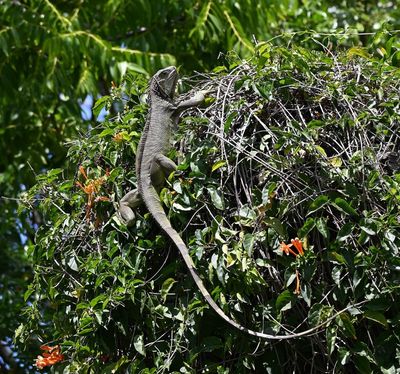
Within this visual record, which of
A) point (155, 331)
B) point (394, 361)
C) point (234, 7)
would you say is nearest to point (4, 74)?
point (234, 7)

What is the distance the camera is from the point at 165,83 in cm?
389

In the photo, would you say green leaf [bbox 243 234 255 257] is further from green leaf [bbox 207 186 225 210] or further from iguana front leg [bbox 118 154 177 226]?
iguana front leg [bbox 118 154 177 226]

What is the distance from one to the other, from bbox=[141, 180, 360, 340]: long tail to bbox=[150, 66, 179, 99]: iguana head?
0.47 m

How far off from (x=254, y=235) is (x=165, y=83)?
1029 mm

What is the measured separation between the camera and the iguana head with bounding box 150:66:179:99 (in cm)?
381

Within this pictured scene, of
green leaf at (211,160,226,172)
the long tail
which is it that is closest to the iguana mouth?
the long tail

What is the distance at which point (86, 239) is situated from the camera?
11.9 feet

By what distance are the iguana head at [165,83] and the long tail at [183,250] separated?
1.55ft

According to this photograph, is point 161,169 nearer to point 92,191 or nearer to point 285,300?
point 92,191

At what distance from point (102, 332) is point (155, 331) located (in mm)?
247

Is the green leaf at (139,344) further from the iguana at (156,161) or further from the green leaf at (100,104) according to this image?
the green leaf at (100,104)

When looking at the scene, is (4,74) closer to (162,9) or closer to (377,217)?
(162,9)

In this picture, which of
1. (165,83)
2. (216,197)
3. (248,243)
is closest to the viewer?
(248,243)

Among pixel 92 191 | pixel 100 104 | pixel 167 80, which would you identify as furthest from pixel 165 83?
pixel 92 191
